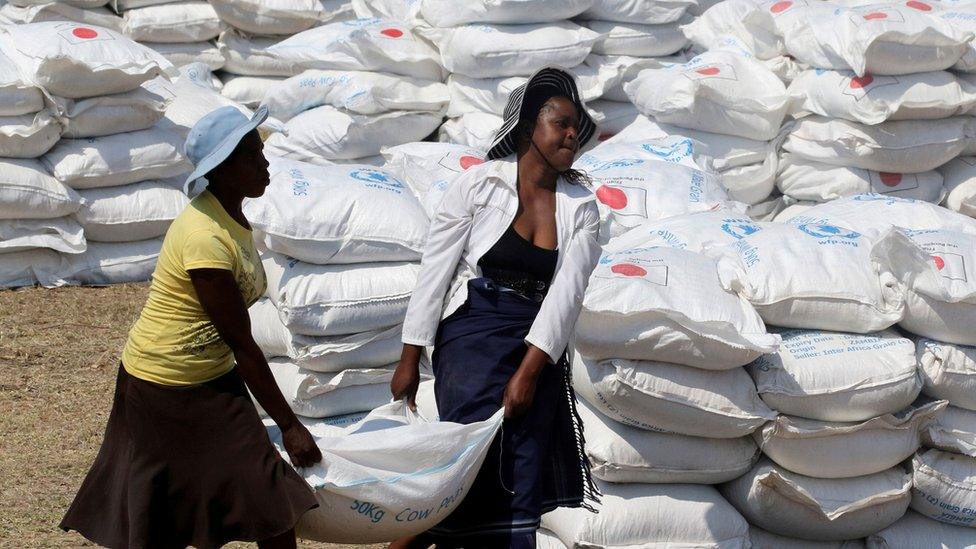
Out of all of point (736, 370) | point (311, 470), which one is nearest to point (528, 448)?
point (311, 470)

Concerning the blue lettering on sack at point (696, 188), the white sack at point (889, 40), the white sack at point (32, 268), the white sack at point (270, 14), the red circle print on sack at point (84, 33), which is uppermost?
the white sack at point (889, 40)

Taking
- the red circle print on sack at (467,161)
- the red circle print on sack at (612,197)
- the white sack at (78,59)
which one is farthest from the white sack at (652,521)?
the white sack at (78,59)

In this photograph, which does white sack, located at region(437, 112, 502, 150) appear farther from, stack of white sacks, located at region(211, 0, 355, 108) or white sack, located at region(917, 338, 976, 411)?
white sack, located at region(917, 338, 976, 411)

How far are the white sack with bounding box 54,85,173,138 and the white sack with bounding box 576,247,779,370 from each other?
A: 3.04 meters

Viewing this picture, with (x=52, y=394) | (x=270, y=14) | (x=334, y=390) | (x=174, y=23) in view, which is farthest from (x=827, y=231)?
(x=174, y=23)

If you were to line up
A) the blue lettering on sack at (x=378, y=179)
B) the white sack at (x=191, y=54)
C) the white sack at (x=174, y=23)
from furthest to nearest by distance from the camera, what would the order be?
the white sack at (x=191, y=54) < the white sack at (x=174, y=23) < the blue lettering on sack at (x=378, y=179)

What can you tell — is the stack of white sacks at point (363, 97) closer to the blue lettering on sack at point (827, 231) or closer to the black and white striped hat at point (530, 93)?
the blue lettering on sack at point (827, 231)

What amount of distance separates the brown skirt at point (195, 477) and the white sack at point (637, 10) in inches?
132

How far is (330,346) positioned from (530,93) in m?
1.26

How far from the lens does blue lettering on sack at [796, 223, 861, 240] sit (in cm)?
368

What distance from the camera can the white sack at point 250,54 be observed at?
22.2 feet

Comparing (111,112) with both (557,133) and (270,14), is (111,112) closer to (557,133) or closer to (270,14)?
(270,14)

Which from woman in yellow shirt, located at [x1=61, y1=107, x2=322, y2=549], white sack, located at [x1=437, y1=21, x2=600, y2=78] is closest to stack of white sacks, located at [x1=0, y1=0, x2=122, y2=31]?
white sack, located at [x1=437, y1=21, x2=600, y2=78]

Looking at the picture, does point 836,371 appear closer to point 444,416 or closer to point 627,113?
point 444,416
